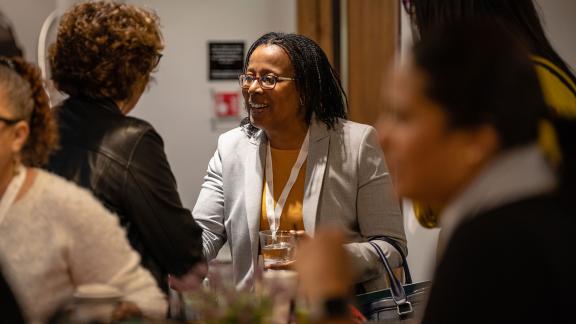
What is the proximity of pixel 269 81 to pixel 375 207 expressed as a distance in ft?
1.72

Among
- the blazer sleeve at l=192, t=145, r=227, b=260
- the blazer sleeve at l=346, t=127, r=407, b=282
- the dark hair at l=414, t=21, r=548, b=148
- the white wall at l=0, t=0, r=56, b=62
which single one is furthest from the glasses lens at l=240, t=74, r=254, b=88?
the white wall at l=0, t=0, r=56, b=62

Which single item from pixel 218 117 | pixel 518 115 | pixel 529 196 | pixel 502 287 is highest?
pixel 518 115

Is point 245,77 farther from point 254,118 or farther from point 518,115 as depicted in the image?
point 518,115

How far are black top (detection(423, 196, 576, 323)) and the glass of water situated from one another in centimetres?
118

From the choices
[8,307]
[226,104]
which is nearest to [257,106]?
[8,307]

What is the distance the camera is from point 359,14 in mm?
5457

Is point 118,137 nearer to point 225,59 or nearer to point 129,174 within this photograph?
point 129,174

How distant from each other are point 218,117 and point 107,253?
4.55 metres

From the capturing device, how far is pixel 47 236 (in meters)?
1.75

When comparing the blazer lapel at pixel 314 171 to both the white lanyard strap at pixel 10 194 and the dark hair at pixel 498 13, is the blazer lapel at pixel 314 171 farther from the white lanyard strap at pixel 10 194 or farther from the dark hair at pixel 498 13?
the white lanyard strap at pixel 10 194

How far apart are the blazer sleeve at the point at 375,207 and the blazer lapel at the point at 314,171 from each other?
0.39ft

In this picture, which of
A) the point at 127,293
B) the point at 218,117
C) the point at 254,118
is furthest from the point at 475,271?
the point at 218,117

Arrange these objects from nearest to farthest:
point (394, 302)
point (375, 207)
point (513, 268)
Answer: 1. point (513, 268)
2. point (394, 302)
3. point (375, 207)

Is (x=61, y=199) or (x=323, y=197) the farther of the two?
(x=323, y=197)
